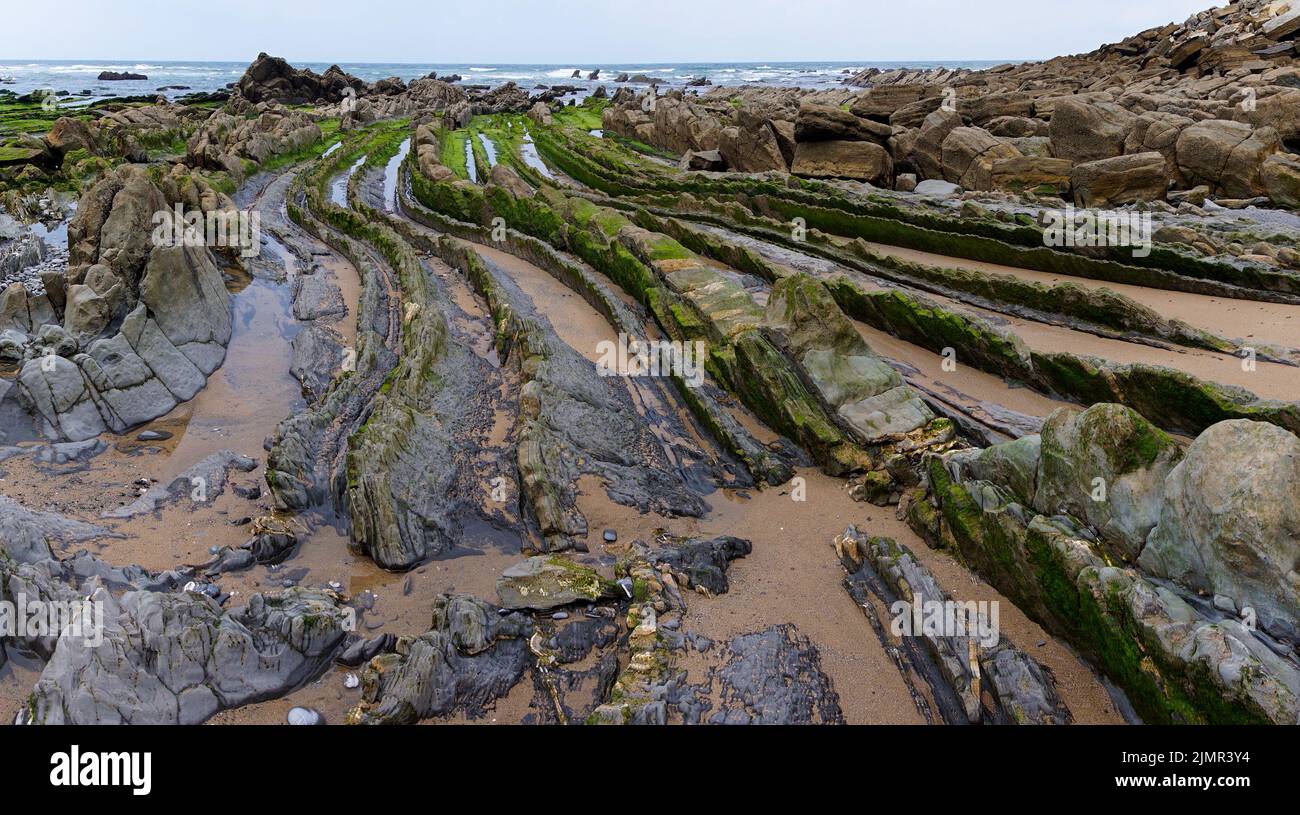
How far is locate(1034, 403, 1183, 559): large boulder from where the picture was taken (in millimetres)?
8500

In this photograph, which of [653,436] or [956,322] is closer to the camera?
[653,436]

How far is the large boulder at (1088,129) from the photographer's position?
2990cm

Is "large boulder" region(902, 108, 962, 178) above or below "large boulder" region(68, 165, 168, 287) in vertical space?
above

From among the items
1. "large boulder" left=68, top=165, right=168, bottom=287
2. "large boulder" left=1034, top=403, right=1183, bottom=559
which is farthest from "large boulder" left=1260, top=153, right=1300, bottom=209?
"large boulder" left=68, top=165, right=168, bottom=287

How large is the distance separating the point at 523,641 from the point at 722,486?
5.00 m

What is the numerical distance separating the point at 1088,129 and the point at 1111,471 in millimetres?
27406

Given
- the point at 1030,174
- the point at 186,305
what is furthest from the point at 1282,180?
the point at 186,305

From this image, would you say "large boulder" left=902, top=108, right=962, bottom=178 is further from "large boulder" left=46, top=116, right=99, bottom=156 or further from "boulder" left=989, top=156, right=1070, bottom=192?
"large boulder" left=46, top=116, right=99, bottom=156

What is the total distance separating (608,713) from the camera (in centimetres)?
755

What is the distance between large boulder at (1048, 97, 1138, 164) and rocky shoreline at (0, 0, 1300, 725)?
0.24 metres

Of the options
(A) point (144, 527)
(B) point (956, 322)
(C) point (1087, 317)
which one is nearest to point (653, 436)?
(B) point (956, 322)

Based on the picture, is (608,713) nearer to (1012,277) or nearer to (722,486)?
(722,486)

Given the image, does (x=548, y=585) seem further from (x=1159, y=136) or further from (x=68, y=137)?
(x=68, y=137)

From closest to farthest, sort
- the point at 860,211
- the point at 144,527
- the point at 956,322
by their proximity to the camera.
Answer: the point at 144,527 → the point at 956,322 → the point at 860,211
